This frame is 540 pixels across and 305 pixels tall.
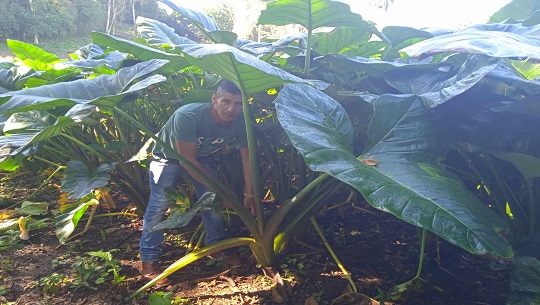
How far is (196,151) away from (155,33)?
0.78 metres

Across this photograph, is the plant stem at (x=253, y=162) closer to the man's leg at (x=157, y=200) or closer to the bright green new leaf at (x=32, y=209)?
the man's leg at (x=157, y=200)

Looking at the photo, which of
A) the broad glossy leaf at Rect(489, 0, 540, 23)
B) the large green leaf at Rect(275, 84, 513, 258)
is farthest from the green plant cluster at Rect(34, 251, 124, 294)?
the broad glossy leaf at Rect(489, 0, 540, 23)

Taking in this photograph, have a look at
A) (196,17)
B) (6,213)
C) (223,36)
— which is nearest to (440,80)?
(223,36)

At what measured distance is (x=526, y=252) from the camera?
2.93 ft

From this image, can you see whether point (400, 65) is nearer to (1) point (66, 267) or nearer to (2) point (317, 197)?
(2) point (317, 197)

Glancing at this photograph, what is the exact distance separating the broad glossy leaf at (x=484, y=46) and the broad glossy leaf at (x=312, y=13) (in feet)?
1.54

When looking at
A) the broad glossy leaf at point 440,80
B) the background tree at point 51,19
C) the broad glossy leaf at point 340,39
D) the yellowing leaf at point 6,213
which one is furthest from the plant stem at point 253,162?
the background tree at point 51,19

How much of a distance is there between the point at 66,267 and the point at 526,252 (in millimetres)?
1521

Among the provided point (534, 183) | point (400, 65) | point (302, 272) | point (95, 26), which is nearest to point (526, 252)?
point (534, 183)

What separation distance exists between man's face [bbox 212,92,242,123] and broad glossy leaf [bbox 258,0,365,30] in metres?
0.32

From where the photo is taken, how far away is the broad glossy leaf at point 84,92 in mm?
953

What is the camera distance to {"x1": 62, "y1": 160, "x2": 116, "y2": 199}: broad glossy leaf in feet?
4.46

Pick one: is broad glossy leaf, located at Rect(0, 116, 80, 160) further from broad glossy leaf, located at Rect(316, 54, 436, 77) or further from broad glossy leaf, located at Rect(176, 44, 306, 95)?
broad glossy leaf, located at Rect(316, 54, 436, 77)

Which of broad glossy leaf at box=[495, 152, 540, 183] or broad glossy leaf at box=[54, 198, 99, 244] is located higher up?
broad glossy leaf at box=[495, 152, 540, 183]
